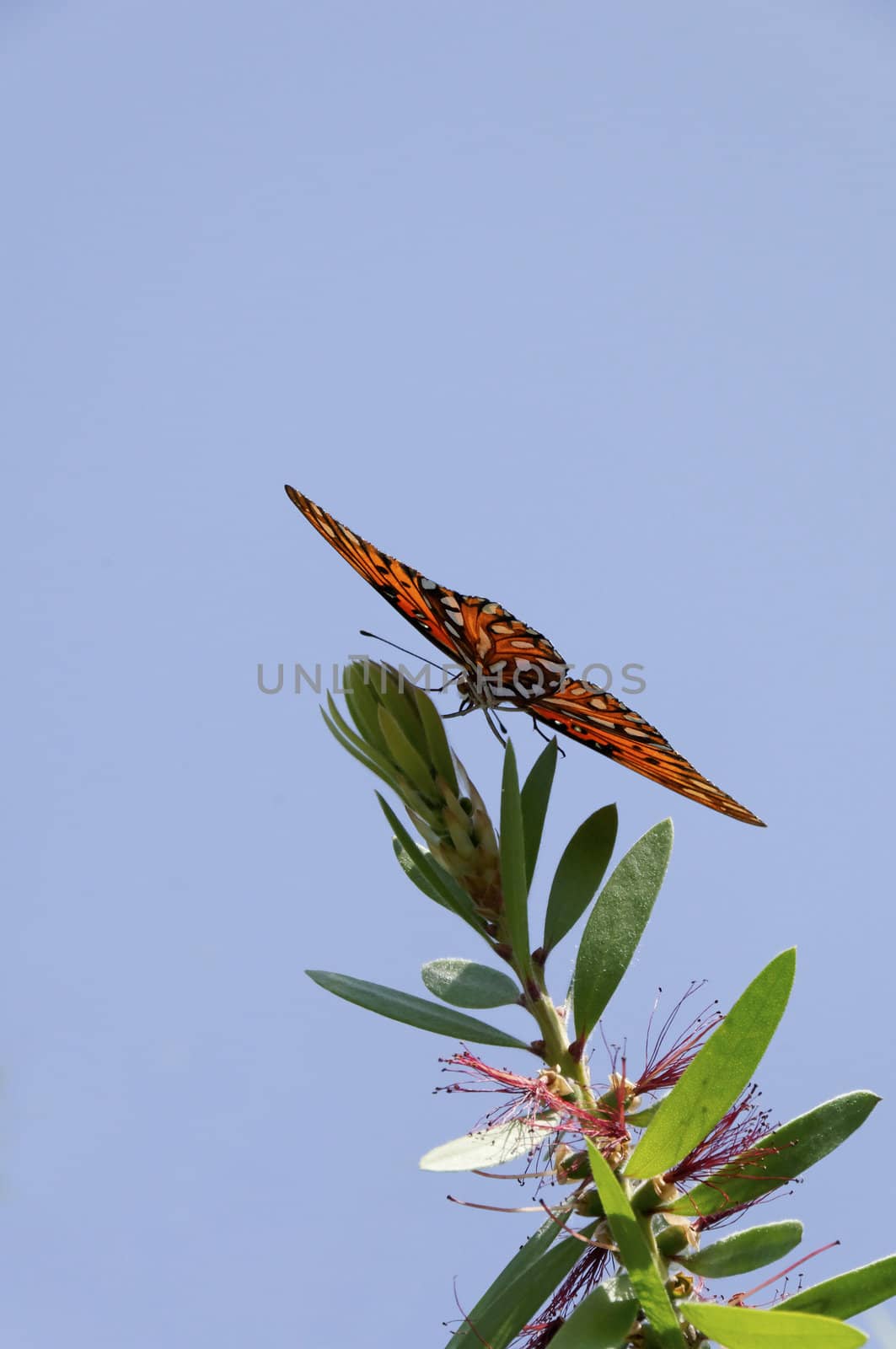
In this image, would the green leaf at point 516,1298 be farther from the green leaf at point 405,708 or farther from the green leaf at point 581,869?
the green leaf at point 405,708

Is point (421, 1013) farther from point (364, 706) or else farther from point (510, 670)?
point (510, 670)

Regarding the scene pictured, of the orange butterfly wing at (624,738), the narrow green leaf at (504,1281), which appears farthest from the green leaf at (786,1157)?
the orange butterfly wing at (624,738)

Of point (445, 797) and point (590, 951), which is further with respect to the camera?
point (445, 797)

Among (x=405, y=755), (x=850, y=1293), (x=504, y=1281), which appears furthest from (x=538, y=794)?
(x=850, y=1293)

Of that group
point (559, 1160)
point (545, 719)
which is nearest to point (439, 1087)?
point (559, 1160)

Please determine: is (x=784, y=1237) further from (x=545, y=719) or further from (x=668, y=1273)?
(x=545, y=719)
